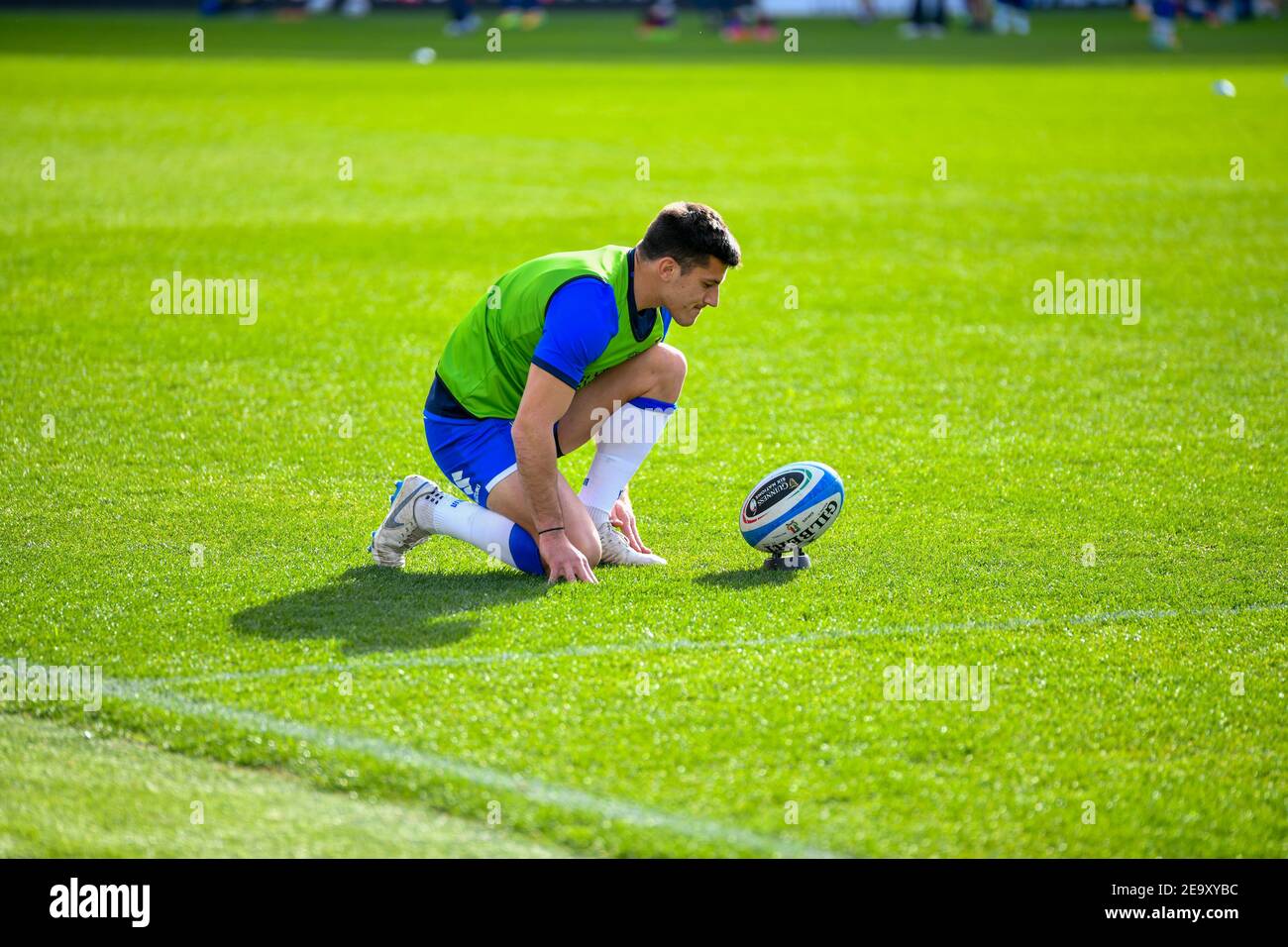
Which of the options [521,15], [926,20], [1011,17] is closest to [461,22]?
[521,15]

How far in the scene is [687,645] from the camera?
527 centimetres

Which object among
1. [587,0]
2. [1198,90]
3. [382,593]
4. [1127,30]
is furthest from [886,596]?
[587,0]

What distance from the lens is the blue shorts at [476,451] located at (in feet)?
20.0

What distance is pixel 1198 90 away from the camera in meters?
27.0

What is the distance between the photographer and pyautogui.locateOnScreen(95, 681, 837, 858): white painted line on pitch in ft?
13.2

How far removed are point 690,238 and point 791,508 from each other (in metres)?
1.20

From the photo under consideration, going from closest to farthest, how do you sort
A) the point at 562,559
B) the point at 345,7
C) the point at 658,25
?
1. the point at 562,559
2. the point at 658,25
3. the point at 345,7

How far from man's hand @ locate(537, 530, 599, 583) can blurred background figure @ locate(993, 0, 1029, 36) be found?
41.7m

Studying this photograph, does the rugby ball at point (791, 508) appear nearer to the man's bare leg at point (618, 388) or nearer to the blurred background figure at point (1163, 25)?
the man's bare leg at point (618, 388)

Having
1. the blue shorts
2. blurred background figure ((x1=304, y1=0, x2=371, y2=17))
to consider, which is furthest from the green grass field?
blurred background figure ((x1=304, y1=0, x2=371, y2=17))

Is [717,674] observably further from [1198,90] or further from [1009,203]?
[1198,90]

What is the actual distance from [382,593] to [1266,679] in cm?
327

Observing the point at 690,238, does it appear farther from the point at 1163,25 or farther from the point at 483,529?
the point at 1163,25

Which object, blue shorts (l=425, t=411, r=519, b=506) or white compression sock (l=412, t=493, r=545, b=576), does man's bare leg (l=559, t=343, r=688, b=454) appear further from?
white compression sock (l=412, t=493, r=545, b=576)
